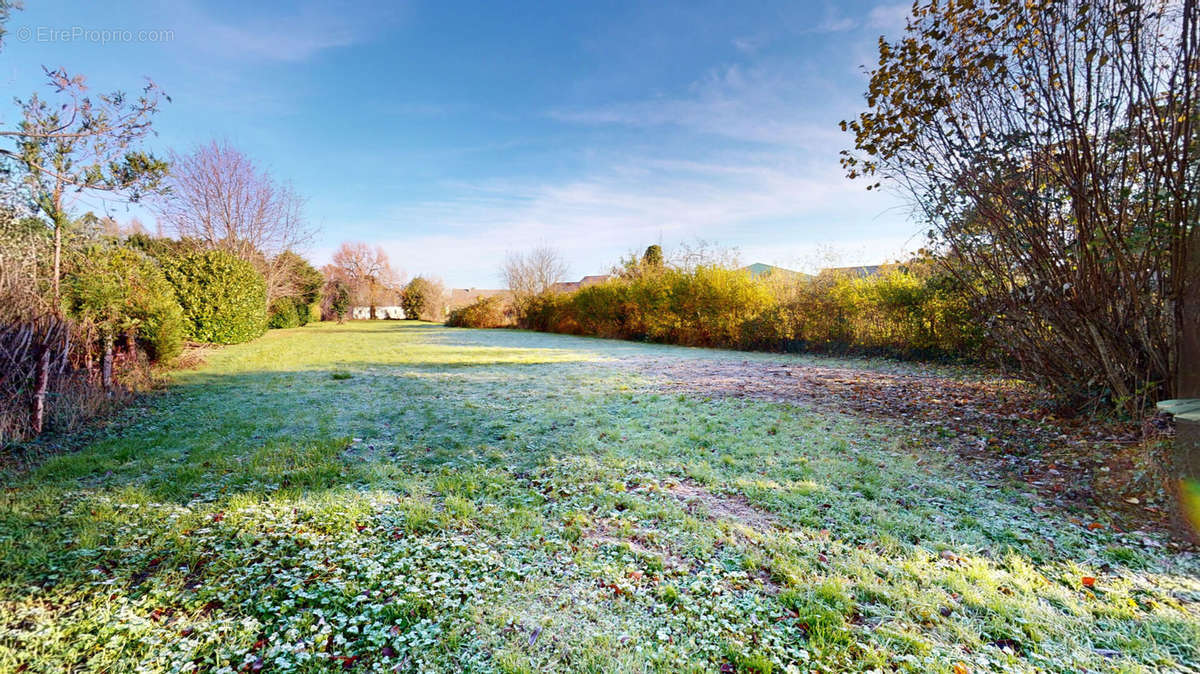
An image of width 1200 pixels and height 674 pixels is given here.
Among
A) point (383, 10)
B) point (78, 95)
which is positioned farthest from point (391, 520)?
point (383, 10)

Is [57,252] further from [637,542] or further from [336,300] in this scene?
[336,300]

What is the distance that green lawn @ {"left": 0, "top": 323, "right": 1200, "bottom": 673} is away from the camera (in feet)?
5.24

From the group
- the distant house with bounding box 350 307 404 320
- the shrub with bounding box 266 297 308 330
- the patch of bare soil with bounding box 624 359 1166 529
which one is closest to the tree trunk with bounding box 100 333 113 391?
the patch of bare soil with bounding box 624 359 1166 529

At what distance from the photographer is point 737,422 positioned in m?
4.85

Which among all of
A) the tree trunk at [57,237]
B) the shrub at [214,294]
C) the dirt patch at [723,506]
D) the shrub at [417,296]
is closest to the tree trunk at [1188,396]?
the dirt patch at [723,506]

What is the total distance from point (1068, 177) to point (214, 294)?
17.0 meters

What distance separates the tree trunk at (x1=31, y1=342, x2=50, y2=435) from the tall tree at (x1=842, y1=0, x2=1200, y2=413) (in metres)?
8.98

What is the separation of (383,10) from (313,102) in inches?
137

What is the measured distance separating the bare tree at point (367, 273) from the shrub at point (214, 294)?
22204 millimetres

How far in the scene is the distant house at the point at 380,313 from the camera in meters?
35.0

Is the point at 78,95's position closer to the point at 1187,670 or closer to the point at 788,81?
the point at 1187,670

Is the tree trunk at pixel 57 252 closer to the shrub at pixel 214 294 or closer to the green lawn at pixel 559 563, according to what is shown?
the green lawn at pixel 559 563

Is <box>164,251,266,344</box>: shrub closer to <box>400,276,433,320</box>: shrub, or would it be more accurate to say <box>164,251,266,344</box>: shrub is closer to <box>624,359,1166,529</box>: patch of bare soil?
<box>624,359,1166,529</box>: patch of bare soil

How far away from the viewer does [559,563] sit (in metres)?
2.19
